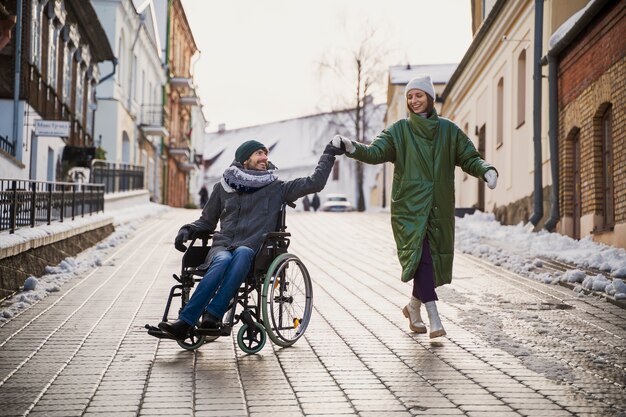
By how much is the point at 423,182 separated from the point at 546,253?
23.9 feet

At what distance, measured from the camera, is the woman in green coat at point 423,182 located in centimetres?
757

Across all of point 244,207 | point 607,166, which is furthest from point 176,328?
point 607,166

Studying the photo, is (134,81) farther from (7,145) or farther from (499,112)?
(499,112)

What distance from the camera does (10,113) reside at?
74.5 feet

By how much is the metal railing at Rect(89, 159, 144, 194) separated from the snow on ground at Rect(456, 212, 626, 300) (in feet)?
34.9

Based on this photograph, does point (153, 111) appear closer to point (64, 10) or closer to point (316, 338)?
point (64, 10)

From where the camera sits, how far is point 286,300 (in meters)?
7.20

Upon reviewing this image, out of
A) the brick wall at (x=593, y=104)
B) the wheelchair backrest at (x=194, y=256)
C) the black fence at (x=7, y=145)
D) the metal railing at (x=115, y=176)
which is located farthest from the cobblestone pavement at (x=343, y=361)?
the metal railing at (x=115, y=176)

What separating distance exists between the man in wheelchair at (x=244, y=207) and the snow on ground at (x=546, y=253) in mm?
3915

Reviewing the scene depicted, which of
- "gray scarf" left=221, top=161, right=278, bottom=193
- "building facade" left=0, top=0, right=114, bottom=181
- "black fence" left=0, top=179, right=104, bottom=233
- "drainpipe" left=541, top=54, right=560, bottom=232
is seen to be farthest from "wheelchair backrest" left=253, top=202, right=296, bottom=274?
"building facade" left=0, top=0, right=114, bottom=181

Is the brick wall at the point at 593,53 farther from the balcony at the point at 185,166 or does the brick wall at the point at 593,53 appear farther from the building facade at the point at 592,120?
the balcony at the point at 185,166

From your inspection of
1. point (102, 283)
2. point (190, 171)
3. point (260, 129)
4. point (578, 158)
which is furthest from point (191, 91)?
point (102, 283)

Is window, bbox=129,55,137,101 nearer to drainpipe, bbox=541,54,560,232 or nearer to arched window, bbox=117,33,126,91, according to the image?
arched window, bbox=117,33,126,91

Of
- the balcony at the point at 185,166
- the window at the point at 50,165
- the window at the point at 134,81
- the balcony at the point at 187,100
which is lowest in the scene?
the window at the point at 50,165
